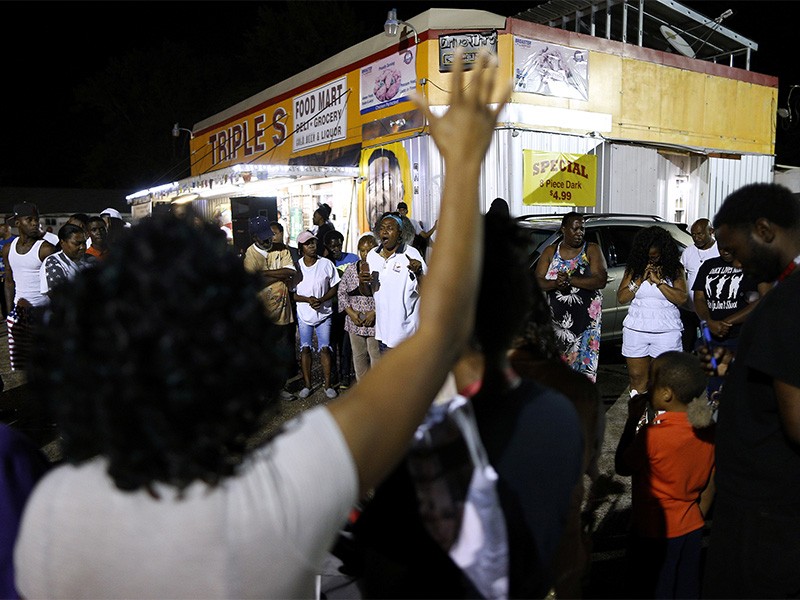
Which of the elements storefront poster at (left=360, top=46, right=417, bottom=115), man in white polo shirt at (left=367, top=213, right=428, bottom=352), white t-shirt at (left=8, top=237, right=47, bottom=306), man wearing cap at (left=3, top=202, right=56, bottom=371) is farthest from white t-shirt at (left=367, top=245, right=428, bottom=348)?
storefront poster at (left=360, top=46, right=417, bottom=115)

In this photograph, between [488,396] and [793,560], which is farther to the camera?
[793,560]

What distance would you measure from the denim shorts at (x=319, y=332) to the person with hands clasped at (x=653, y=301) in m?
3.17

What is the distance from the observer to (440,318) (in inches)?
41.1

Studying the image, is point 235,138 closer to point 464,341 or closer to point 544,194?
point 544,194

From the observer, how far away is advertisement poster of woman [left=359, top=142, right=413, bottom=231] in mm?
12109

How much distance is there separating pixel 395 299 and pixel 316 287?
138 centimetres

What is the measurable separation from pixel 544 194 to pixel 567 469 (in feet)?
35.7

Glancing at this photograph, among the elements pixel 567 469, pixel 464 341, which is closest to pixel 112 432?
pixel 464 341

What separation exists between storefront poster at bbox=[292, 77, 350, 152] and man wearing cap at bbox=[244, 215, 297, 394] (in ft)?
24.6

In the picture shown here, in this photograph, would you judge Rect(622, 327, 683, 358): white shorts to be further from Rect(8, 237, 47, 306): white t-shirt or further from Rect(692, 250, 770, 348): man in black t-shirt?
Rect(8, 237, 47, 306): white t-shirt

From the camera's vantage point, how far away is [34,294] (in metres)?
6.31

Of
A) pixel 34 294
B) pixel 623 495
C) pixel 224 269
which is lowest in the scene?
pixel 623 495

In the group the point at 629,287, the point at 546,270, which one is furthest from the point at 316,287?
the point at 629,287

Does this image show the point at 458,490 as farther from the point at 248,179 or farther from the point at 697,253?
the point at 248,179
